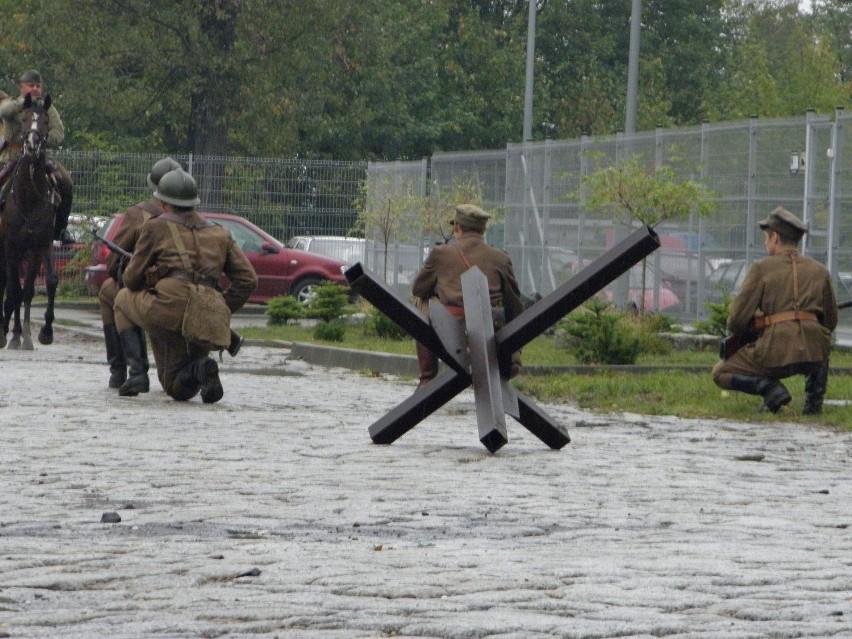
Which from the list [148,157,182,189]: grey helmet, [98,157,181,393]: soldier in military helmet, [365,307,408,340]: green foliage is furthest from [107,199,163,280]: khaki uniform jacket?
[365,307,408,340]: green foliage

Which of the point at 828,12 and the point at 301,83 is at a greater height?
the point at 828,12

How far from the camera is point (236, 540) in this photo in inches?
275

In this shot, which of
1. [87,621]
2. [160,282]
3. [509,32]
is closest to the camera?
[87,621]

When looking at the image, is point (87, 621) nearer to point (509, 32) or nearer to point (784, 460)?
point (784, 460)

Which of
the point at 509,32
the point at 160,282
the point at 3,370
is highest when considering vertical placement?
the point at 509,32

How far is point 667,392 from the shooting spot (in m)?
15.3

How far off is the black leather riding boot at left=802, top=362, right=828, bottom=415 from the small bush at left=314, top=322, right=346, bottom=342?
29.4 feet

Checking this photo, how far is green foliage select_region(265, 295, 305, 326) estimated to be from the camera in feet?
83.9

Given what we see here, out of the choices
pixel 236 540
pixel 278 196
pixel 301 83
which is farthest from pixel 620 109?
pixel 236 540

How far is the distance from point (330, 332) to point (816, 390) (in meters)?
9.11

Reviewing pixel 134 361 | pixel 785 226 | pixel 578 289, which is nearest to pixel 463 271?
pixel 785 226

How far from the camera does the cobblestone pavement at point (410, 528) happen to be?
17.8ft

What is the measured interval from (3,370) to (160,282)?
3831mm

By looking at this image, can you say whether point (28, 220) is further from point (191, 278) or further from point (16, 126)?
point (191, 278)
